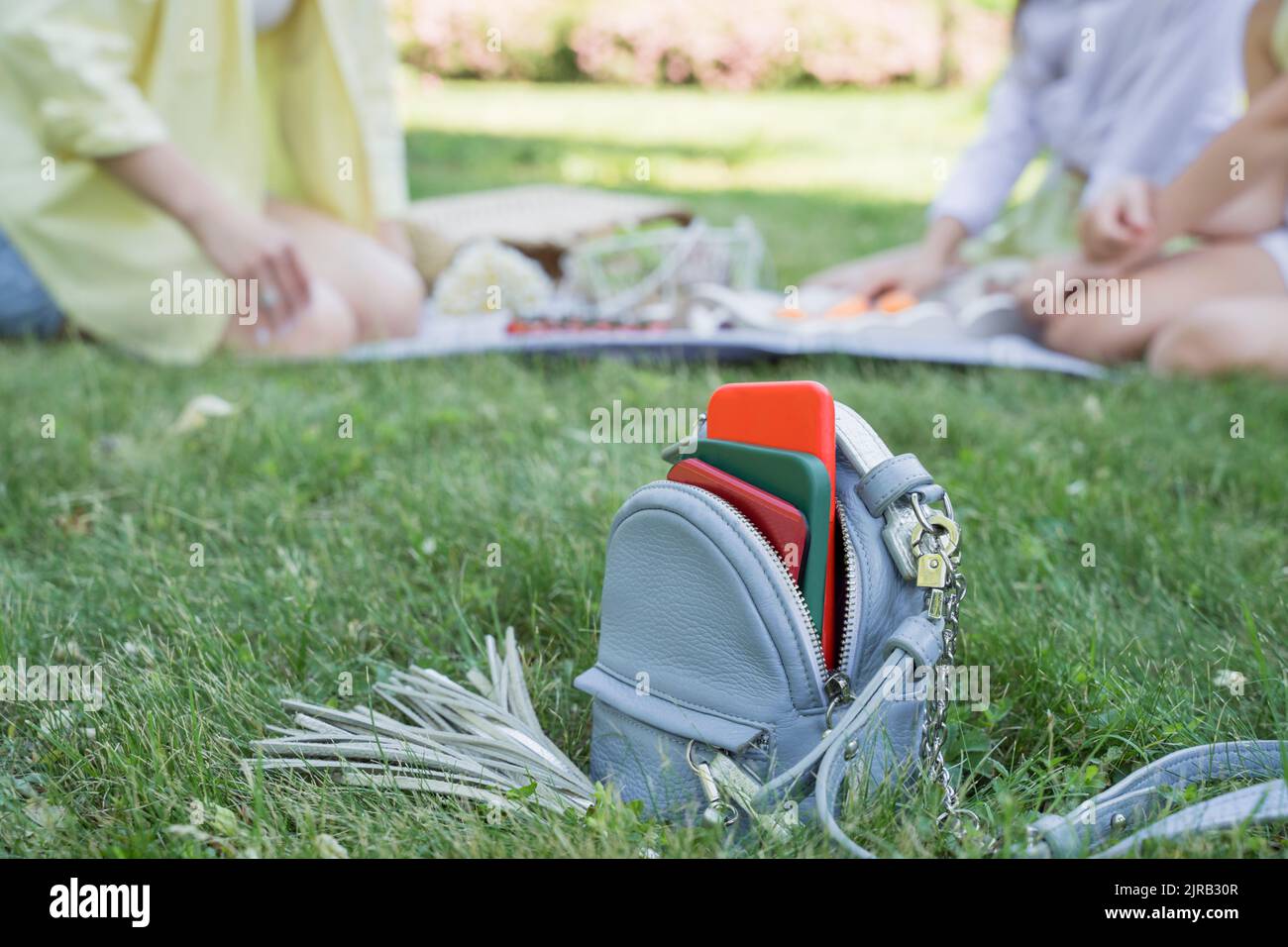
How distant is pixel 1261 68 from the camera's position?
3.16 m

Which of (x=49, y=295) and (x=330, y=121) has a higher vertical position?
(x=330, y=121)

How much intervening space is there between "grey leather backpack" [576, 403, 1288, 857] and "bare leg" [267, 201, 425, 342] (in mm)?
2401

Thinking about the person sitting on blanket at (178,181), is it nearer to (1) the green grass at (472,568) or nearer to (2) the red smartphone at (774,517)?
(1) the green grass at (472,568)

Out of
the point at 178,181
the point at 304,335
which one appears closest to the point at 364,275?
the point at 304,335

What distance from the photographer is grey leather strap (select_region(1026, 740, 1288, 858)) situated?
913 mm

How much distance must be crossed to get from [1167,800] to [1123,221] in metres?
2.39

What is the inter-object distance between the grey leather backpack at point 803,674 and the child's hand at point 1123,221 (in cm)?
222

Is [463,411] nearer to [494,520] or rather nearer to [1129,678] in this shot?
[494,520]

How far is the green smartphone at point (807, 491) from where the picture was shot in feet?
3.24

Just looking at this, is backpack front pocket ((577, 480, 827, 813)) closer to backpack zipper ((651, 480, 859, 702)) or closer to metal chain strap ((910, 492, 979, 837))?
backpack zipper ((651, 480, 859, 702))

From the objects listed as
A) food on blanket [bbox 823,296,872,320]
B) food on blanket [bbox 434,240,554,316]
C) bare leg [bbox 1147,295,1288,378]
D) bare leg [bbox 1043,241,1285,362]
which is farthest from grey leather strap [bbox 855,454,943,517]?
food on blanket [bbox 434,240,554,316]
